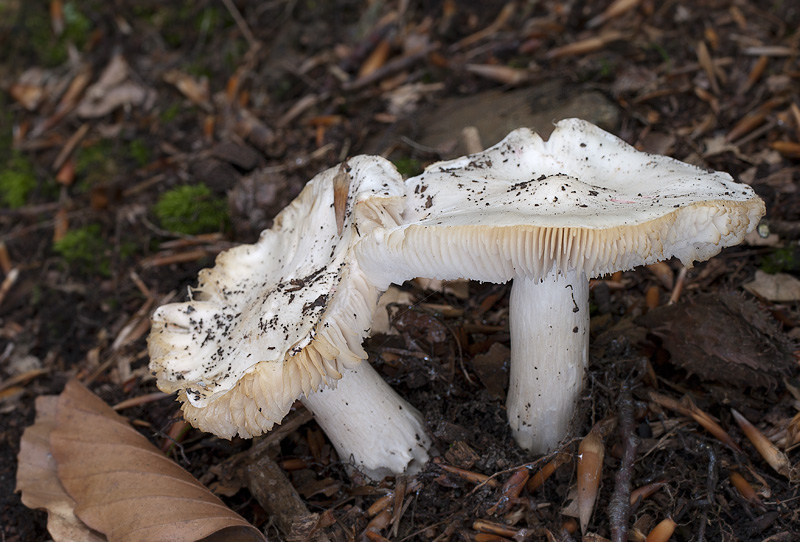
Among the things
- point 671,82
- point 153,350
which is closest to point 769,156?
point 671,82

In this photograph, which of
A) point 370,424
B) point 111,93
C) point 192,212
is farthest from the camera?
point 111,93

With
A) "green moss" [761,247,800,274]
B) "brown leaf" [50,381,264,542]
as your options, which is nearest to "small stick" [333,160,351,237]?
"brown leaf" [50,381,264,542]

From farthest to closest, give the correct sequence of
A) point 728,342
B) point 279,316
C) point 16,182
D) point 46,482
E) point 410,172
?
point 16,182 → point 410,172 → point 46,482 → point 728,342 → point 279,316

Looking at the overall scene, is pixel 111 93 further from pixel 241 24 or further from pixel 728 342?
pixel 728 342

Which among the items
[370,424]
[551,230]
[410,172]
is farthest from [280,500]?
[410,172]

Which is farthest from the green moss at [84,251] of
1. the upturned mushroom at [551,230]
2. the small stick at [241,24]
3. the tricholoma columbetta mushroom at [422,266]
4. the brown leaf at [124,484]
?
the upturned mushroom at [551,230]

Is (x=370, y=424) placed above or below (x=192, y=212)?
below

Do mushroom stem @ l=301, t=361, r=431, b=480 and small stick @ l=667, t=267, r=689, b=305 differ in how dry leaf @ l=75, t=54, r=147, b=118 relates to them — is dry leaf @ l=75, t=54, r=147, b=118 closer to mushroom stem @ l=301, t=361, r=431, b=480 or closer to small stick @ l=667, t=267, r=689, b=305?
mushroom stem @ l=301, t=361, r=431, b=480

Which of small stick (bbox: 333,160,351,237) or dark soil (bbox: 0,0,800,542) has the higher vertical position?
small stick (bbox: 333,160,351,237)
